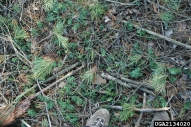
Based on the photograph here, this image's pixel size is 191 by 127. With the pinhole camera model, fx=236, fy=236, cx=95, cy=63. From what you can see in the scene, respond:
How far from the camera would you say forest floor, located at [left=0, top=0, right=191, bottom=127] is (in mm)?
3094

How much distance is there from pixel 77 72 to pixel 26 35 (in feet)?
3.15

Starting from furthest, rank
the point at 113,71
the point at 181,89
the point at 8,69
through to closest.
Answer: the point at 8,69 → the point at 113,71 → the point at 181,89

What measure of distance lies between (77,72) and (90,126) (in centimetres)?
77

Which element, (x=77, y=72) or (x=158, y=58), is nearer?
(x=158, y=58)

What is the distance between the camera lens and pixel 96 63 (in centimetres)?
334

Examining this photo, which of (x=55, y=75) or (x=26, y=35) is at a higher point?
(x=26, y=35)

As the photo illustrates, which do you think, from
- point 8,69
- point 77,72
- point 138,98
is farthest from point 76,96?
point 8,69

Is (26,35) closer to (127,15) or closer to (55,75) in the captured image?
(55,75)

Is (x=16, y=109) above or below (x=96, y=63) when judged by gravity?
below

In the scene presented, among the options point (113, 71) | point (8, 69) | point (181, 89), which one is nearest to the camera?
point (181, 89)

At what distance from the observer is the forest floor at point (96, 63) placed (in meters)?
3.09

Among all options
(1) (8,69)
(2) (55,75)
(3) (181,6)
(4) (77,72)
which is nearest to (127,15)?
(3) (181,6)

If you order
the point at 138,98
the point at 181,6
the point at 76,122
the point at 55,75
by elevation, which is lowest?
the point at 76,122

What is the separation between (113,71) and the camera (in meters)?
3.27
